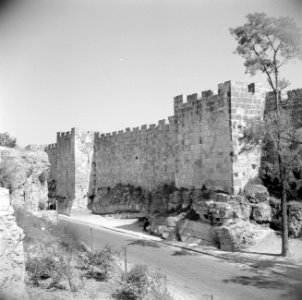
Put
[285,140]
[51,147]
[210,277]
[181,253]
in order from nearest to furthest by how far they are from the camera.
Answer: [210,277] → [285,140] → [181,253] → [51,147]

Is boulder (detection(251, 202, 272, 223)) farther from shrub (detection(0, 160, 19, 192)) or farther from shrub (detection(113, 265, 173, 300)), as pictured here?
shrub (detection(0, 160, 19, 192))

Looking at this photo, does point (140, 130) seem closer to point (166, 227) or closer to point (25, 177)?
point (166, 227)

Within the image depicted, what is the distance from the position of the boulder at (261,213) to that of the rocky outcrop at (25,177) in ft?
25.4

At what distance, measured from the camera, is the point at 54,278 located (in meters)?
7.60

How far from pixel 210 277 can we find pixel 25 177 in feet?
19.2

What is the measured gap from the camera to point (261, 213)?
588 inches

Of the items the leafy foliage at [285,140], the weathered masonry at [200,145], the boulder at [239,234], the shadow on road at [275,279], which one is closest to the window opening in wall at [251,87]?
the weathered masonry at [200,145]

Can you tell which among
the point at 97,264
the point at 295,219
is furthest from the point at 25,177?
the point at 295,219

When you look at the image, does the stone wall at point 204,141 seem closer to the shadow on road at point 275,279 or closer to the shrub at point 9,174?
the shadow on road at point 275,279

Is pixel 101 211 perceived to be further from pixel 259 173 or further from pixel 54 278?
pixel 54 278

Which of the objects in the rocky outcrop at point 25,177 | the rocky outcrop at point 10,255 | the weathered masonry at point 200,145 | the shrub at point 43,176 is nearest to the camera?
the rocky outcrop at point 10,255

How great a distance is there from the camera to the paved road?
9398 mm

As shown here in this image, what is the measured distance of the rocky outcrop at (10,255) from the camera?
6.33 metres

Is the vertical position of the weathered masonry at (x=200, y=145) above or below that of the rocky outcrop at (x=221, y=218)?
above
